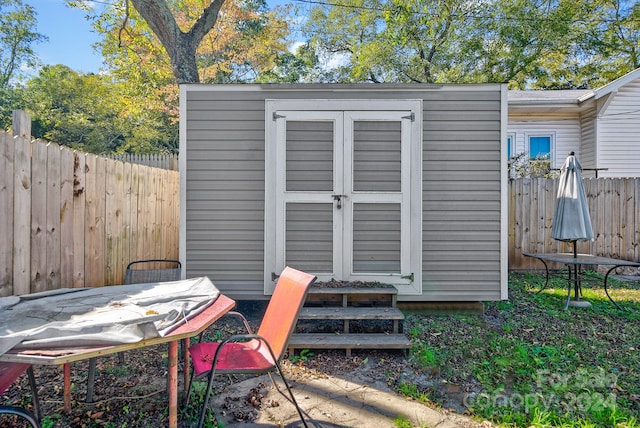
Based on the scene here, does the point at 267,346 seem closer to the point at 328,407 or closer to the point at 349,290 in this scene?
the point at 328,407

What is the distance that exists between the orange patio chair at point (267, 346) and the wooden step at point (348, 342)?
816 mm

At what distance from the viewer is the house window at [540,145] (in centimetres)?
951

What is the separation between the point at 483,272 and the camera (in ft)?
13.1

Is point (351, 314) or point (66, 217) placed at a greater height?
point (66, 217)

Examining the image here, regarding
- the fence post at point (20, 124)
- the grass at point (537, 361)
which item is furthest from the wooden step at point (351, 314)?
the fence post at point (20, 124)

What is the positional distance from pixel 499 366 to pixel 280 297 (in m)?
1.89

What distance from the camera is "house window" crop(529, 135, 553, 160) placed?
9.51m

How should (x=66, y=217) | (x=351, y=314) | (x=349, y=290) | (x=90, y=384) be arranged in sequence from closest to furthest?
(x=90, y=384), (x=66, y=217), (x=351, y=314), (x=349, y=290)

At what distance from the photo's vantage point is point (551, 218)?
6266 millimetres

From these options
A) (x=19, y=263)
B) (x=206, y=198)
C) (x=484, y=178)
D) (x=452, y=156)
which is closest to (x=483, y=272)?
(x=484, y=178)

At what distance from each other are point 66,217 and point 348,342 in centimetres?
251

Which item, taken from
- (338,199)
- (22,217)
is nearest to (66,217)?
(22,217)

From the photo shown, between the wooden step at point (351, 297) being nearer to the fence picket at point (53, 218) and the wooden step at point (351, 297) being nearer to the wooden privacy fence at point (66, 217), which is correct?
the wooden privacy fence at point (66, 217)

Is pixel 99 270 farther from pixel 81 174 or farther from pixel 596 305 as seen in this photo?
pixel 596 305
